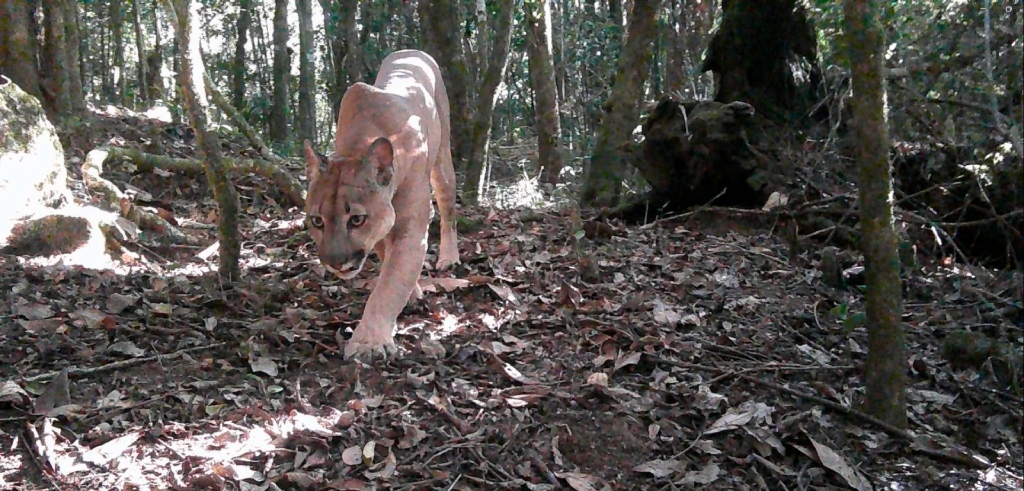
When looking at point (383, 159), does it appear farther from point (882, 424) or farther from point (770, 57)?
point (770, 57)

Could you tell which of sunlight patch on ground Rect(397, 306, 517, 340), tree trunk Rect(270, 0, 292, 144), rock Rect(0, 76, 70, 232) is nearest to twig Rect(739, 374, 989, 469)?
sunlight patch on ground Rect(397, 306, 517, 340)

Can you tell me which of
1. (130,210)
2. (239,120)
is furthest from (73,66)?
(130,210)

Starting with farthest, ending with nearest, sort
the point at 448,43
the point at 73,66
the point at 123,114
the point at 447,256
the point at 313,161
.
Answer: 1. the point at 123,114
2. the point at 73,66
3. the point at 448,43
4. the point at 447,256
5. the point at 313,161

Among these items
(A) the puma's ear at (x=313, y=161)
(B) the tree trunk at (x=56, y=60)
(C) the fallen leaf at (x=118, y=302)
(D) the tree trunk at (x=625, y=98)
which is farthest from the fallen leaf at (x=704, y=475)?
(B) the tree trunk at (x=56, y=60)

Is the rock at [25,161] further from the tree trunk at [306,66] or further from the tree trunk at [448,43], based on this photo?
the tree trunk at [306,66]

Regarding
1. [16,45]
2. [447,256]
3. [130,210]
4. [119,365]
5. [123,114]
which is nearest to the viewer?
[119,365]

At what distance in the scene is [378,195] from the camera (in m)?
3.86

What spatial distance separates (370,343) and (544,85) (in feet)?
22.2

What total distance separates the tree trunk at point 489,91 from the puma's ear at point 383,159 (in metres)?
3.61

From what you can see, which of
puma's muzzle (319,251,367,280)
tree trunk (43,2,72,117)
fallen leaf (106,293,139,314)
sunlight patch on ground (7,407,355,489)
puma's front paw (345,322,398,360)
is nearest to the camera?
sunlight patch on ground (7,407,355,489)

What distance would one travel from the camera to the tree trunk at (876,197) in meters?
3.00

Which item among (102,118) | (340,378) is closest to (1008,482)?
(340,378)

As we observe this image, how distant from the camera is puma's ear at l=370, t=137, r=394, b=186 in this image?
151 inches

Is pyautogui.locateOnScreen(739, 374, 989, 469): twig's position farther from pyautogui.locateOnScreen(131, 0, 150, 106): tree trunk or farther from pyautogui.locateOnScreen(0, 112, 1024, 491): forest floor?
pyautogui.locateOnScreen(131, 0, 150, 106): tree trunk
